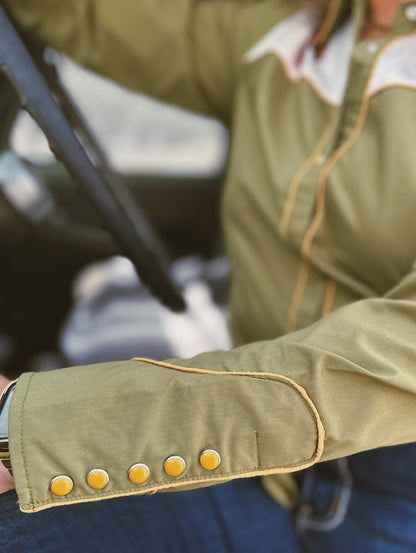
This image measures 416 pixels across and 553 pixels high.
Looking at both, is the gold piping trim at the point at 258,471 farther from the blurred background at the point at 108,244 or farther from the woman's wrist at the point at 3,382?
the blurred background at the point at 108,244

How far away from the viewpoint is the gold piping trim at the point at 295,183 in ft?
3.17

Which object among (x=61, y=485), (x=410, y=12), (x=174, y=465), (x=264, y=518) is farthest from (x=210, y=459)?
(x=410, y=12)

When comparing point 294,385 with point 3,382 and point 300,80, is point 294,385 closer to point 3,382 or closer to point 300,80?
point 3,382

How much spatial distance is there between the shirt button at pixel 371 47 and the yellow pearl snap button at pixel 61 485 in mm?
725

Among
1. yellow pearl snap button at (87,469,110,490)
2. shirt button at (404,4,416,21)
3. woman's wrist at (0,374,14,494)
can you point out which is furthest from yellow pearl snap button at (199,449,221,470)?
shirt button at (404,4,416,21)

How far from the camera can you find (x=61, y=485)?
0.68 metres

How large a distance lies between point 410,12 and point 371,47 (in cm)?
8

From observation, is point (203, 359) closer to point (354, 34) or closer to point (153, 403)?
point (153, 403)

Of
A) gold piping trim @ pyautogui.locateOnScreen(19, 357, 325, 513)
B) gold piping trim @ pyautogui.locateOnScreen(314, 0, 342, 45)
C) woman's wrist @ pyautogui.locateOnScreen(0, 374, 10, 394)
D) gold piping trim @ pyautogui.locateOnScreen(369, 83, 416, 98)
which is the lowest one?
gold piping trim @ pyautogui.locateOnScreen(19, 357, 325, 513)

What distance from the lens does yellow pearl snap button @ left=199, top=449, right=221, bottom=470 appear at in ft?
2.29

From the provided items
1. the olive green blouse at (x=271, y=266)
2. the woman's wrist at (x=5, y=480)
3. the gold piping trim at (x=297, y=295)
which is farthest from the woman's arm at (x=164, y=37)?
the woman's wrist at (x=5, y=480)

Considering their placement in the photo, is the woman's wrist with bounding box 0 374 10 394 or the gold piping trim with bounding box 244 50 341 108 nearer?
the woman's wrist with bounding box 0 374 10 394

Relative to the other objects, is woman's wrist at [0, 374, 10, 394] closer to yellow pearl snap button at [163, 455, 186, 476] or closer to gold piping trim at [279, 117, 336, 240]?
yellow pearl snap button at [163, 455, 186, 476]

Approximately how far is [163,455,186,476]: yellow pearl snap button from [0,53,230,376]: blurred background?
2.29 ft
